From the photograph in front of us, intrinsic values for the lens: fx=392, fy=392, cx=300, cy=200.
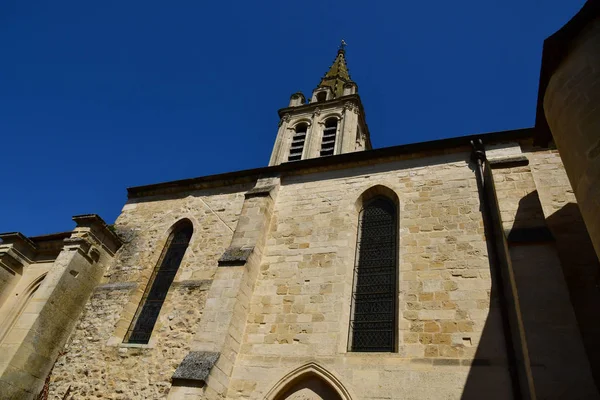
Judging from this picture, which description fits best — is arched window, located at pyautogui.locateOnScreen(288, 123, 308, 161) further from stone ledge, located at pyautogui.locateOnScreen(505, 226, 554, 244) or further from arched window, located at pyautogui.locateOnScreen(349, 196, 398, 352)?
stone ledge, located at pyautogui.locateOnScreen(505, 226, 554, 244)

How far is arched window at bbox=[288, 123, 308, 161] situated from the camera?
18141 mm

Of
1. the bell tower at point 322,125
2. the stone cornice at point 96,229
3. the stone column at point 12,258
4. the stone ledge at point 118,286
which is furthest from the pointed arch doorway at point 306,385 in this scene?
the bell tower at point 322,125

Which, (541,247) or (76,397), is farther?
(76,397)

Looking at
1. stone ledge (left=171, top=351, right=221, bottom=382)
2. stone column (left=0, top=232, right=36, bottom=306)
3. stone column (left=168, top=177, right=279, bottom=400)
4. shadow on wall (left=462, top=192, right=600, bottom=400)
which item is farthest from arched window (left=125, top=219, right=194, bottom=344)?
shadow on wall (left=462, top=192, right=600, bottom=400)

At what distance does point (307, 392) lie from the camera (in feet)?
19.9

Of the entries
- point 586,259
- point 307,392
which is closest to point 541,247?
point 586,259

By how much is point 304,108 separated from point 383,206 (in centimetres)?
1291

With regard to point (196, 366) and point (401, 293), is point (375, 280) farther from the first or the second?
point (196, 366)

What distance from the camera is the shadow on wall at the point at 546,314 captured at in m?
4.28

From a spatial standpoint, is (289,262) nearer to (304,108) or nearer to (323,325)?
(323,325)

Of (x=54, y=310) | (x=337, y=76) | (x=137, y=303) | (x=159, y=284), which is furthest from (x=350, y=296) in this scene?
(x=337, y=76)

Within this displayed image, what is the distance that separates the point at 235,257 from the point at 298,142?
12.0 m

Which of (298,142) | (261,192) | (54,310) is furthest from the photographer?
(298,142)

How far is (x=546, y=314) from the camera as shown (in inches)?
184
